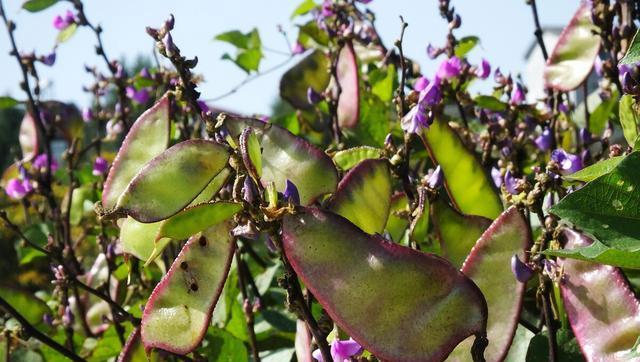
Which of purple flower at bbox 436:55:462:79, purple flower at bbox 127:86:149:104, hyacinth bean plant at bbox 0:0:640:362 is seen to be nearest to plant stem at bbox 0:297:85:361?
hyacinth bean plant at bbox 0:0:640:362

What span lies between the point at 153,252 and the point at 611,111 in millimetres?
1408

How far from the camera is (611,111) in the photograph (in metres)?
2.05

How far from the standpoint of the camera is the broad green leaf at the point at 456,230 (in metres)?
1.20

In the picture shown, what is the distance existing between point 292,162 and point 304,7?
162 cm

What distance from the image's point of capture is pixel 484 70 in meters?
1.70

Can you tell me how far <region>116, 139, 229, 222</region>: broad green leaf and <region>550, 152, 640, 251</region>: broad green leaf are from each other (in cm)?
37

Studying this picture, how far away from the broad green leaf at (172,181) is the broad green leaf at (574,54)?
0.88 meters

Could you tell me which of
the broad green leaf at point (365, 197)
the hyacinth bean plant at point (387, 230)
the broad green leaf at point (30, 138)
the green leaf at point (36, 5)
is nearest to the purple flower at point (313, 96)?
the hyacinth bean plant at point (387, 230)

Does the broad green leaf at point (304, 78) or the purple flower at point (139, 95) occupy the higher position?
the broad green leaf at point (304, 78)

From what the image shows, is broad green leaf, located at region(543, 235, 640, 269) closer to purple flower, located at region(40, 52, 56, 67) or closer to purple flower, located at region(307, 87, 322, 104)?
purple flower, located at region(307, 87, 322, 104)

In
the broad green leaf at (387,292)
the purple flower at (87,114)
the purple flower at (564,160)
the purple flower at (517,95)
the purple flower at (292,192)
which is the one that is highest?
the purple flower at (292,192)

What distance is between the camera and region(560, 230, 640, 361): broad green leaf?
1.00 metres

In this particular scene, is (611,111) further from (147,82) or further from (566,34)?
(147,82)

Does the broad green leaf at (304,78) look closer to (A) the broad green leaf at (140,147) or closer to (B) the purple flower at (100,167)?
(B) the purple flower at (100,167)
